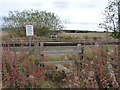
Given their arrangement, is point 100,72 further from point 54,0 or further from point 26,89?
Result: point 54,0

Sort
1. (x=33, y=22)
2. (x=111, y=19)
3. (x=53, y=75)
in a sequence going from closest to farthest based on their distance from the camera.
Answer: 1. (x=53, y=75)
2. (x=111, y=19)
3. (x=33, y=22)

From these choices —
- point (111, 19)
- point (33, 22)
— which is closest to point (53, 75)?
point (111, 19)

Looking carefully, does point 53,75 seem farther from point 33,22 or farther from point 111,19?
point 33,22

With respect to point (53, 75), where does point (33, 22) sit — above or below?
above

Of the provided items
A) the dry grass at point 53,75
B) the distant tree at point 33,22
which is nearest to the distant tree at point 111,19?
the dry grass at point 53,75

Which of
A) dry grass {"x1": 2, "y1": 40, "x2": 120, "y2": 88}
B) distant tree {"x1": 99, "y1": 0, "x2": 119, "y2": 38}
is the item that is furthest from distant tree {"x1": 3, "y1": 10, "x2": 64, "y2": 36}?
dry grass {"x1": 2, "y1": 40, "x2": 120, "y2": 88}

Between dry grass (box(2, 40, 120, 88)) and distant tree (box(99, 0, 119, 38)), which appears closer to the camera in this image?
dry grass (box(2, 40, 120, 88))

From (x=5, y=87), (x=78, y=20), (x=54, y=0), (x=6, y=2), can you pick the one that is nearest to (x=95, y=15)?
(x=78, y=20)

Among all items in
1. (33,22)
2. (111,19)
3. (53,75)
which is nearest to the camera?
(53,75)

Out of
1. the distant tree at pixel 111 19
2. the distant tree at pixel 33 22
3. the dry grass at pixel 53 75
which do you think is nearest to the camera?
the dry grass at pixel 53 75

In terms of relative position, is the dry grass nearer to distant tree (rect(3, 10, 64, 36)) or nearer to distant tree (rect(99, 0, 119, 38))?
distant tree (rect(99, 0, 119, 38))

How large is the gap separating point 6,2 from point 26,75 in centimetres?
80

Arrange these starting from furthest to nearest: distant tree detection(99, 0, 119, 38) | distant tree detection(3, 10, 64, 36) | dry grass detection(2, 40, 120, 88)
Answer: distant tree detection(3, 10, 64, 36) → distant tree detection(99, 0, 119, 38) → dry grass detection(2, 40, 120, 88)

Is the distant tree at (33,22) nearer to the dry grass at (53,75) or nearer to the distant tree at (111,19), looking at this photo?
the distant tree at (111,19)
